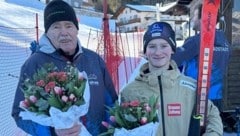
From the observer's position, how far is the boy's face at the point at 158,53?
8.32 ft

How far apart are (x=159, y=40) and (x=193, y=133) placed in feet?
1.75

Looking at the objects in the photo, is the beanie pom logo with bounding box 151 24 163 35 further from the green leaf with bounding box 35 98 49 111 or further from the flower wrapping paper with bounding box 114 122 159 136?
the green leaf with bounding box 35 98 49 111

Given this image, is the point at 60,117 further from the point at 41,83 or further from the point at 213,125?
the point at 213,125

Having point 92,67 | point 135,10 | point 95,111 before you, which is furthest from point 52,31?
point 135,10

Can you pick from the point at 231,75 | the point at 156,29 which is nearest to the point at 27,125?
the point at 156,29

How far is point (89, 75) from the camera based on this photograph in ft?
8.48

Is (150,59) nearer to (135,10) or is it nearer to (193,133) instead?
(193,133)

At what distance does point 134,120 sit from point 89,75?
64cm

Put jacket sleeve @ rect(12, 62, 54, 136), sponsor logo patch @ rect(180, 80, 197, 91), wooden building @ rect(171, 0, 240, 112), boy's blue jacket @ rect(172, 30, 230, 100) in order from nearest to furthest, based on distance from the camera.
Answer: jacket sleeve @ rect(12, 62, 54, 136) < sponsor logo patch @ rect(180, 80, 197, 91) < boy's blue jacket @ rect(172, 30, 230, 100) < wooden building @ rect(171, 0, 240, 112)

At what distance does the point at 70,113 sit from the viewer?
6.67 ft

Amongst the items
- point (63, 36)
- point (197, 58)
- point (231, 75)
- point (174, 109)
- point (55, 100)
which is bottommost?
point (231, 75)

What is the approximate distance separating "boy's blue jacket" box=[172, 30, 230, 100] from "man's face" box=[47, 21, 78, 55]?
4.89ft

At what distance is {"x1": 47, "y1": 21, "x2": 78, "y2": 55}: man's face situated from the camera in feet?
8.16

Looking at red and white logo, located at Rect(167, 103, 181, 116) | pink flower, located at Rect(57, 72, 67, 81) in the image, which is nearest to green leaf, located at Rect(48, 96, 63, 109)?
pink flower, located at Rect(57, 72, 67, 81)
